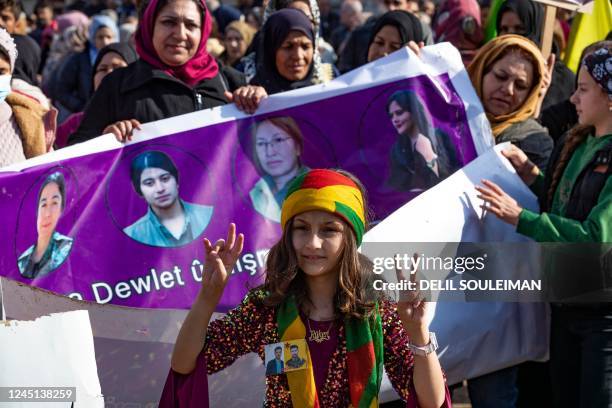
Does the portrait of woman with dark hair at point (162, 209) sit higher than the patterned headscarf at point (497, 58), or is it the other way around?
the patterned headscarf at point (497, 58)

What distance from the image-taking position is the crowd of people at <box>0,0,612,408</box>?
11.3ft

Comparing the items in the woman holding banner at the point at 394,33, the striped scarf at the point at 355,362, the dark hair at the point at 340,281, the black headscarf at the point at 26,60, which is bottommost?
the striped scarf at the point at 355,362

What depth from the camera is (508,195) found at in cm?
463

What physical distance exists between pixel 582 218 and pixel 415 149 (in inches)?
35.1

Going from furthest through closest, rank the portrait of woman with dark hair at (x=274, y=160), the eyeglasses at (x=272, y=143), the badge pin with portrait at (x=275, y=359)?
the eyeglasses at (x=272, y=143) → the portrait of woman with dark hair at (x=274, y=160) → the badge pin with portrait at (x=275, y=359)

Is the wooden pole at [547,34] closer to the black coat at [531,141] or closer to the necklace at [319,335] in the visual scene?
the black coat at [531,141]

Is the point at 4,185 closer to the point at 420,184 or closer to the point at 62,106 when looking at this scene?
the point at 420,184

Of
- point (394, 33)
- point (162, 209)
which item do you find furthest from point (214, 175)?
point (394, 33)

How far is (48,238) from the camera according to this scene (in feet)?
14.5

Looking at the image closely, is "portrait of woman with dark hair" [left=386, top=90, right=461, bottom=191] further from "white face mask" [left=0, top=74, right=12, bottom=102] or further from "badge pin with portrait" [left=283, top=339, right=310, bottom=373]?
"white face mask" [left=0, top=74, right=12, bottom=102]

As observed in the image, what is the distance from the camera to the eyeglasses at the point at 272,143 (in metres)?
4.83

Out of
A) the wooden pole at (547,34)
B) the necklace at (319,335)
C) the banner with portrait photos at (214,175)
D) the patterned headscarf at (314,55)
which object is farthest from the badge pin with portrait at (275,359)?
the wooden pole at (547,34)

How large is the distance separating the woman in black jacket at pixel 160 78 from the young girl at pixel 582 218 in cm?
146

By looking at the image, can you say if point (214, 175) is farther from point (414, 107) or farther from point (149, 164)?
point (414, 107)
